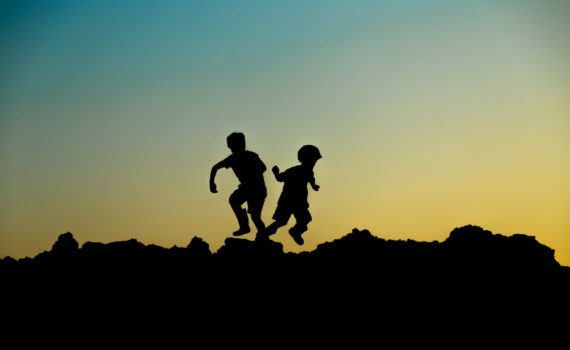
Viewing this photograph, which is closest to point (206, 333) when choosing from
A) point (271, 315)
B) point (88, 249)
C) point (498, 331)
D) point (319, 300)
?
point (271, 315)

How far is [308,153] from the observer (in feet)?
62.2

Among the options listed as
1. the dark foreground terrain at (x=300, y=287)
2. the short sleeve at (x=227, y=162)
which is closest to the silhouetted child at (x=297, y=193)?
the short sleeve at (x=227, y=162)

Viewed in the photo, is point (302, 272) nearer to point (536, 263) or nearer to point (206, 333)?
point (206, 333)

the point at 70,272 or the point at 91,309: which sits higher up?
the point at 70,272

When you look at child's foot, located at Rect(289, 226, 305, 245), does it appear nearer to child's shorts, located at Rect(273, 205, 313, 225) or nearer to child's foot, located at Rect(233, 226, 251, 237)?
child's shorts, located at Rect(273, 205, 313, 225)

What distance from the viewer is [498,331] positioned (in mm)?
13695

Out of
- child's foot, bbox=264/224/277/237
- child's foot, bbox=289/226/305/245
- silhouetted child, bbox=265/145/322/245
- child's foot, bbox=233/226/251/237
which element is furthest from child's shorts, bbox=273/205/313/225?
child's foot, bbox=233/226/251/237

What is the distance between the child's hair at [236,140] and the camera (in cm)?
1842

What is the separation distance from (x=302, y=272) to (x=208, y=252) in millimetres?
2339

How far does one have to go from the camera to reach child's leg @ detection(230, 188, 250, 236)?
18.6 meters

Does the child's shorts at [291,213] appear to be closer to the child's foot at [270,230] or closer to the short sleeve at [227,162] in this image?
the child's foot at [270,230]

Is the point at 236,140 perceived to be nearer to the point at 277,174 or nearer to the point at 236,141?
the point at 236,141

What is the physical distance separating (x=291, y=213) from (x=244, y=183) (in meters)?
1.69

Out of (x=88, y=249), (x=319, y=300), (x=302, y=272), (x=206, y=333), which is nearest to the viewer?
(x=206, y=333)
